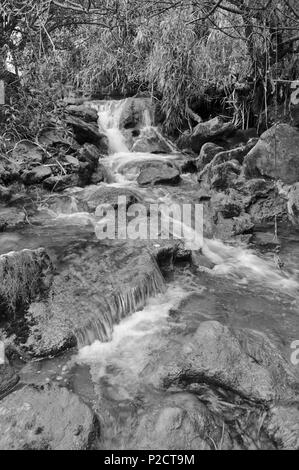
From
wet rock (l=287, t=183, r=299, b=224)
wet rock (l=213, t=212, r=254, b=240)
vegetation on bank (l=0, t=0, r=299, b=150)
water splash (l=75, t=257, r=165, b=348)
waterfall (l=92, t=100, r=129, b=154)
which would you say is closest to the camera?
water splash (l=75, t=257, r=165, b=348)

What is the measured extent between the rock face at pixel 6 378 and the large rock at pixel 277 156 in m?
5.30

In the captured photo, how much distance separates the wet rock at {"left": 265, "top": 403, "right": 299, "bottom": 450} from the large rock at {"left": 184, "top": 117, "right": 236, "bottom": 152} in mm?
6867

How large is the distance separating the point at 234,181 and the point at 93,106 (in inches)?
214

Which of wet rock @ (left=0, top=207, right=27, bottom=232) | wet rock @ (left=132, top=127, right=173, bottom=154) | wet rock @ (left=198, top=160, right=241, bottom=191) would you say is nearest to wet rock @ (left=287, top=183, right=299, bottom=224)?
wet rock @ (left=198, top=160, right=241, bottom=191)

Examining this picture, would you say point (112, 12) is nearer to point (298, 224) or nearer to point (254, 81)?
point (298, 224)

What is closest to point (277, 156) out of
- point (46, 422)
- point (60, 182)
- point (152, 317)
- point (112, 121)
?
point (60, 182)

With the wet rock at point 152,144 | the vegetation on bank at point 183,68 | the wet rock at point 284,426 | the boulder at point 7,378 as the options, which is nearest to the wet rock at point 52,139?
the vegetation on bank at point 183,68

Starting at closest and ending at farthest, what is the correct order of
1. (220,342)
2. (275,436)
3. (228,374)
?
(275,436) → (228,374) → (220,342)

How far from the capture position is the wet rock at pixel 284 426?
2.35 metres

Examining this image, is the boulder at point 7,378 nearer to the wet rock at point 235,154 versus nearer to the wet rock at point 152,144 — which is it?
the wet rock at point 235,154

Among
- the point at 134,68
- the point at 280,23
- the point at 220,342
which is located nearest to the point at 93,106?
the point at 134,68

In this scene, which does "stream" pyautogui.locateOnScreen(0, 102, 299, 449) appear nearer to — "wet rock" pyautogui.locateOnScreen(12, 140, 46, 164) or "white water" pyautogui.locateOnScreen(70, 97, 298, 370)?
"white water" pyautogui.locateOnScreen(70, 97, 298, 370)

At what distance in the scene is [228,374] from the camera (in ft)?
9.13

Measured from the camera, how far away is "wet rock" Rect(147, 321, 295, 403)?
2713 mm
